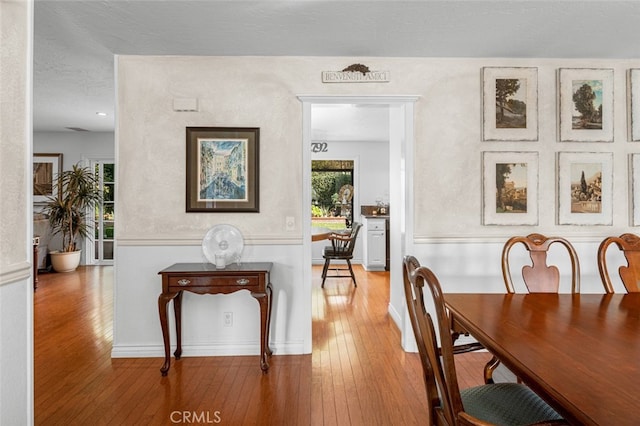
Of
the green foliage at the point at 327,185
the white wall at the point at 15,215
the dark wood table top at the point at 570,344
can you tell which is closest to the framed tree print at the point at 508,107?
the dark wood table top at the point at 570,344

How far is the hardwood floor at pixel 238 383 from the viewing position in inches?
87.7

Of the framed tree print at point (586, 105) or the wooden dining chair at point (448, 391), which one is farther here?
the framed tree print at point (586, 105)

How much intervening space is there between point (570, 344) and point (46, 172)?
27.1 feet

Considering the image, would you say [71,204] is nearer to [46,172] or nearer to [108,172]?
[108,172]

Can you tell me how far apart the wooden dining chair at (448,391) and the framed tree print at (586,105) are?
98.7 inches

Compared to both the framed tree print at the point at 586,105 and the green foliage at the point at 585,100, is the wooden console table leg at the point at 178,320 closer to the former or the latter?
the framed tree print at the point at 586,105

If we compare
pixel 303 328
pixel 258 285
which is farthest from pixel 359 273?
pixel 258 285

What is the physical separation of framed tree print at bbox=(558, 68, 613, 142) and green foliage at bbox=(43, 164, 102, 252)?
22.4 feet

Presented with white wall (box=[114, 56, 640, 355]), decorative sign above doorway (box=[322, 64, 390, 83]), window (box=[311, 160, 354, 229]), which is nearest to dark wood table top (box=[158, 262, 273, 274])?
white wall (box=[114, 56, 640, 355])

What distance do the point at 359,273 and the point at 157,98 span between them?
4554mm

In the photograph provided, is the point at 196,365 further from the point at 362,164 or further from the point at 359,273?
the point at 362,164

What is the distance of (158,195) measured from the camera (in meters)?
3.09

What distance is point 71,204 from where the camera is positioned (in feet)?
20.6

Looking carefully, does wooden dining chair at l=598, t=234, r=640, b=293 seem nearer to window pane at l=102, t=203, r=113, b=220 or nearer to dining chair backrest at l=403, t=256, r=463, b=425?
dining chair backrest at l=403, t=256, r=463, b=425
